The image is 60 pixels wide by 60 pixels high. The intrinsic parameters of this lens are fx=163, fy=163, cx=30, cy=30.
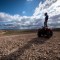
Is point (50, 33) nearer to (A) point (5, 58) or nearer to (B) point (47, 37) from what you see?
(B) point (47, 37)

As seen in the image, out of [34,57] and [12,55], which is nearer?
[34,57]

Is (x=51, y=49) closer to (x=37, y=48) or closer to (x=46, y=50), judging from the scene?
(x=46, y=50)

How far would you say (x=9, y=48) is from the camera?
19203 mm

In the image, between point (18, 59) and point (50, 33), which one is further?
point (50, 33)

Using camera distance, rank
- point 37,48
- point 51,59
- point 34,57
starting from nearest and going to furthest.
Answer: point 51,59 → point 34,57 → point 37,48

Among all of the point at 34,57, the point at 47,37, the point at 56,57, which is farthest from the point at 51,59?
the point at 47,37

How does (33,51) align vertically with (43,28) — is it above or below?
below

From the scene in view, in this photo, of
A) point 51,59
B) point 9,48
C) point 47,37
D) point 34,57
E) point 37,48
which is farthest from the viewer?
point 47,37

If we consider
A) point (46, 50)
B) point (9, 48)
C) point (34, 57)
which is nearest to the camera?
point (34, 57)

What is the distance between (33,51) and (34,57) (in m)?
1.61

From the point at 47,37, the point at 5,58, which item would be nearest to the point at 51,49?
the point at 5,58

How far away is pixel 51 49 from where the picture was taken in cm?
1644

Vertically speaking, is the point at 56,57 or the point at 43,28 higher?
the point at 43,28

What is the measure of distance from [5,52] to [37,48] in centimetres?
353
